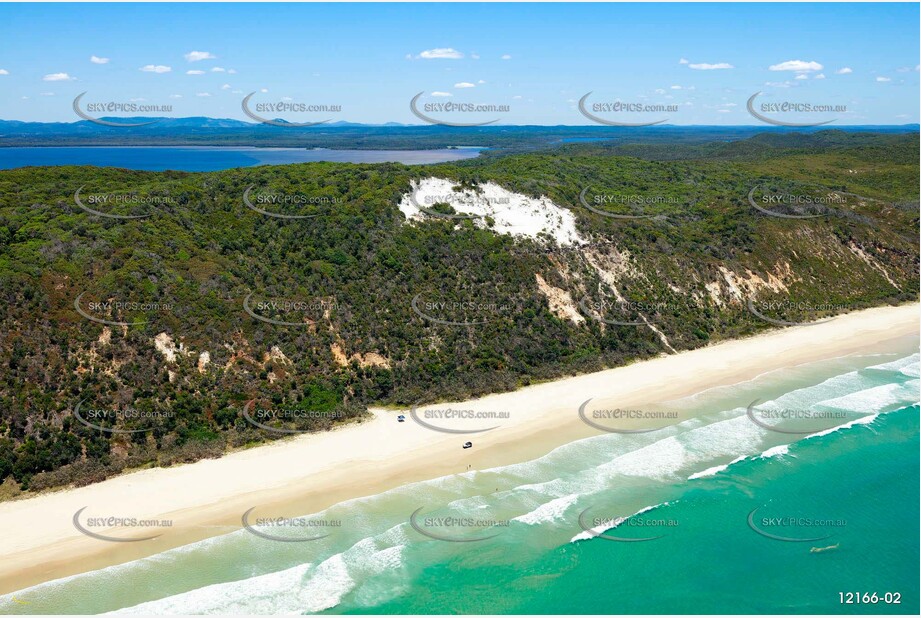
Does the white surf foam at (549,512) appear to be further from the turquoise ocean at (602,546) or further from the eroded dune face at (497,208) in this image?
the eroded dune face at (497,208)

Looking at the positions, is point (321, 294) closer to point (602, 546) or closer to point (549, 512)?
point (549, 512)

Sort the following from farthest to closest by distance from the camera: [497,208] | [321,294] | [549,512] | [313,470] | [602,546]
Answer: [497,208] → [321,294] → [313,470] → [549,512] → [602,546]

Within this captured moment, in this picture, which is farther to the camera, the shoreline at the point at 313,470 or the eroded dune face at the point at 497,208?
the eroded dune face at the point at 497,208

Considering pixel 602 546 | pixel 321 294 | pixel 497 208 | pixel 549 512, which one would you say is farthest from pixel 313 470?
pixel 497 208

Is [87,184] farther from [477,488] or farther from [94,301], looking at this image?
[477,488]

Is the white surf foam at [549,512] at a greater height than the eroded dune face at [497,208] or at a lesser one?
lesser

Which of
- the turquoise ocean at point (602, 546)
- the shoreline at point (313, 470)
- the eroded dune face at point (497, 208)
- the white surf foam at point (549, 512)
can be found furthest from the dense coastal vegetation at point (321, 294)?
the white surf foam at point (549, 512)
